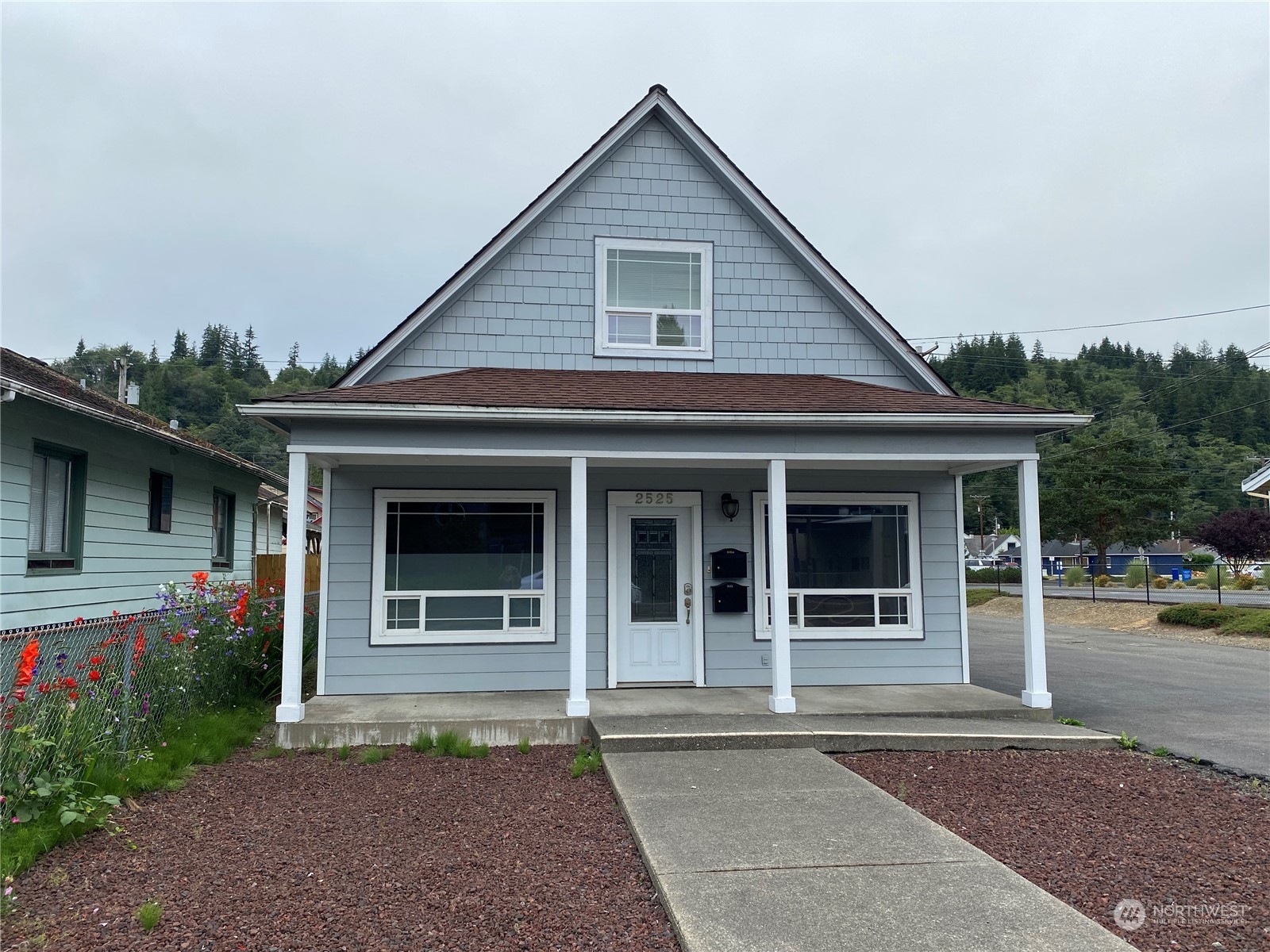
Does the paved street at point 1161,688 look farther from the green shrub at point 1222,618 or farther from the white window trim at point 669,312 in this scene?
the white window trim at point 669,312

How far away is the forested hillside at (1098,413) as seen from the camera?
41.1m

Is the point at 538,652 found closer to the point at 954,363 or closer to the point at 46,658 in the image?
the point at 46,658

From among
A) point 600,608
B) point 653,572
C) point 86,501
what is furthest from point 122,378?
point 653,572

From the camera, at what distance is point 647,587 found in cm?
890

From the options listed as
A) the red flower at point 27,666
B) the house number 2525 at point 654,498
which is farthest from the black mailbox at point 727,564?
the red flower at point 27,666

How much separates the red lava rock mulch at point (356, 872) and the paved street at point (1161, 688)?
5523mm

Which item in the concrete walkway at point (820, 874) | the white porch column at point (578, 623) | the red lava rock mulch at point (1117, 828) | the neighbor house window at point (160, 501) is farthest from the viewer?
the neighbor house window at point (160, 501)

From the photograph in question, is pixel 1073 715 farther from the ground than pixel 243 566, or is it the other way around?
pixel 243 566

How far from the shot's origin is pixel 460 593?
8.62 metres

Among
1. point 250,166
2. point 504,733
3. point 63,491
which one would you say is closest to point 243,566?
point 63,491

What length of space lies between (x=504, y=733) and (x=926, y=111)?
12.0 metres

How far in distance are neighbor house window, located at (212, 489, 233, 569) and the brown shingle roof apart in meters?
8.24

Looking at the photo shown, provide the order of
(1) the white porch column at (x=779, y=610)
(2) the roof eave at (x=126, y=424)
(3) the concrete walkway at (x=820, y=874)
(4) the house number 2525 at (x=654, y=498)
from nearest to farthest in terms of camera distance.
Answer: (3) the concrete walkway at (x=820, y=874), (1) the white porch column at (x=779, y=610), (2) the roof eave at (x=126, y=424), (4) the house number 2525 at (x=654, y=498)

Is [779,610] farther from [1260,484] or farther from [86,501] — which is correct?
[1260,484]
